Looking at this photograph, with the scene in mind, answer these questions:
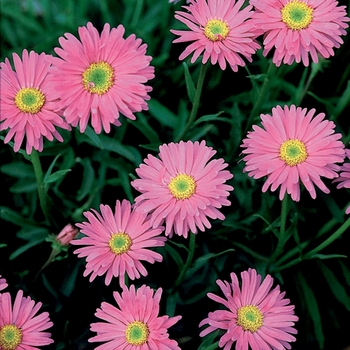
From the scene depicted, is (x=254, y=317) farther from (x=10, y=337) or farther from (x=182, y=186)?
(x=10, y=337)

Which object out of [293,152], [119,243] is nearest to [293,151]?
[293,152]

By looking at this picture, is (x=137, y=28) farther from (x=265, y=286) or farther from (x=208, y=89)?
A: (x=265, y=286)

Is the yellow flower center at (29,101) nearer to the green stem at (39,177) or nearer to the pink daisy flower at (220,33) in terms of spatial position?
the green stem at (39,177)

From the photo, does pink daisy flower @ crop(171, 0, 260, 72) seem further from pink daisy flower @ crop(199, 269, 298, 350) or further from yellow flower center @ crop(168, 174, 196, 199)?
pink daisy flower @ crop(199, 269, 298, 350)

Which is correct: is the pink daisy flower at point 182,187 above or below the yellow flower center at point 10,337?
above

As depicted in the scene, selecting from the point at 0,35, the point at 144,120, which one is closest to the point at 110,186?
the point at 144,120

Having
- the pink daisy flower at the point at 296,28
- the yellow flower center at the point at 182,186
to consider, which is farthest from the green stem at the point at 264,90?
the yellow flower center at the point at 182,186

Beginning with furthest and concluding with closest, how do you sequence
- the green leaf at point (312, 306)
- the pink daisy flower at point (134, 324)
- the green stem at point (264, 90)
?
the green leaf at point (312, 306)
the green stem at point (264, 90)
the pink daisy flower at point (134, 324)

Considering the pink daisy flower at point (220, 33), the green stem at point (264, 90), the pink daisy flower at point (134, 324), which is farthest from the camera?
the green stem at point (264, 90)

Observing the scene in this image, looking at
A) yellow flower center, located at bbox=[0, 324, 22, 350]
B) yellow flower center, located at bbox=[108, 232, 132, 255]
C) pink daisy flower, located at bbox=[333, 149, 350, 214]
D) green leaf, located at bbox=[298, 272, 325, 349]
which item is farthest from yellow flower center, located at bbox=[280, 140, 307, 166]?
yellow flower center, located at bbox=[0, 324, 22, 350]
